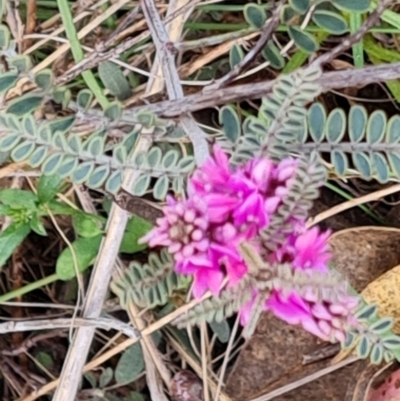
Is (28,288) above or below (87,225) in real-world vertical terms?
below

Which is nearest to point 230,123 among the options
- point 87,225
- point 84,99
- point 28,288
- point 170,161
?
point 170,161

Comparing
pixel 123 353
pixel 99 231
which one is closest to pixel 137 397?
pixel 123 353

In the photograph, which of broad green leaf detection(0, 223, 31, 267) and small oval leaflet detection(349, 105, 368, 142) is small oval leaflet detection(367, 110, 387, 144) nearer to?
small oval leaflet detection(349, 105, 368, 142)

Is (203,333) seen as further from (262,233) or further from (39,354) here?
(262,233)

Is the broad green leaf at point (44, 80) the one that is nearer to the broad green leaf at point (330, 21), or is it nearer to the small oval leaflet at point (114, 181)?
the small oval leaflet at point (114, 181)

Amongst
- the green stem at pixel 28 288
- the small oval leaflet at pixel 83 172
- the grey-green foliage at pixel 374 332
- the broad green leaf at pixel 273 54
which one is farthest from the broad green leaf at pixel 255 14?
the green stem at pixel 28 288

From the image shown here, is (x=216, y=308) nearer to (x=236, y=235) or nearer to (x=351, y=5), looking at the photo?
(x=236, y=235)
